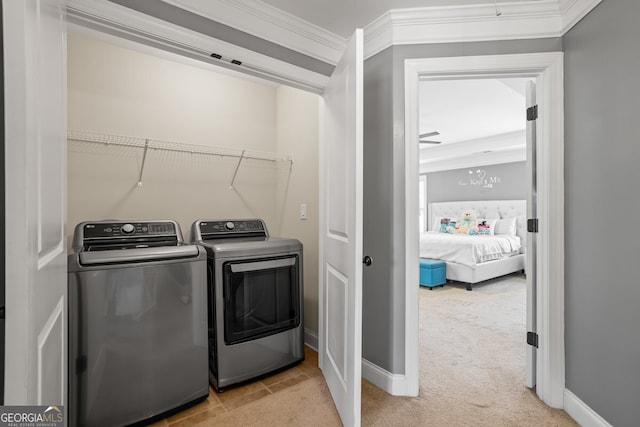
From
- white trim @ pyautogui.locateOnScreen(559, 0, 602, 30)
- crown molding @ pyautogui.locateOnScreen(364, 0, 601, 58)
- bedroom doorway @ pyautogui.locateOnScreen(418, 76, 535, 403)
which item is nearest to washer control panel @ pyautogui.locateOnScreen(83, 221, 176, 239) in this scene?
crown molding @ pyautogui.locateOnScreen(364, 0, 601, 58)

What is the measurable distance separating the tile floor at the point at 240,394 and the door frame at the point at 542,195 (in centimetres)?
76

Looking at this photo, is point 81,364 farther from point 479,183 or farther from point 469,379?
point 479,183

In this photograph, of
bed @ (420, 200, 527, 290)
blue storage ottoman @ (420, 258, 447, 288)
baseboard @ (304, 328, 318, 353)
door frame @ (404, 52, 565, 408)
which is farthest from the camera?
bed @ (420, 200, 527, 290)

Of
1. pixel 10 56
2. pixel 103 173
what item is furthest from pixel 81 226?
pixel 10 56

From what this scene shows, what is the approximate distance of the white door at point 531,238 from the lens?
78.4 inches

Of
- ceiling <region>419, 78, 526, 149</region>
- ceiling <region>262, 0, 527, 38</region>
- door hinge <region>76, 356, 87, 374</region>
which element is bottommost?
door hinge <region>76, 356, 87, 374</region>

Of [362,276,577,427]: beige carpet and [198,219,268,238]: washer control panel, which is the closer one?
[362,276,577,427]: beige carpet

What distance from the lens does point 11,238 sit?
0.62 metres

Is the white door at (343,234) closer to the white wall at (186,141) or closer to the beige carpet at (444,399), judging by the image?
the beige carpet at (444,399)

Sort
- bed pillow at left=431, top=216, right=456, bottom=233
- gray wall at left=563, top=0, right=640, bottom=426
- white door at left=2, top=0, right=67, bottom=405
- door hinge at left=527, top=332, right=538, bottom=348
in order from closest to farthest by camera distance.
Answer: white door at left=2, top=0, right=67, bottom=405, gray wall at left=563, top=0, right=640, bottom=426, door hinge at left=527, top=332, right=538, bottom=348, bed pillow at left=431, top=216, right=456, bottom=233

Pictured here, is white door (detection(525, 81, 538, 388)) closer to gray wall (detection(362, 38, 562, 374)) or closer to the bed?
gray wall (detection(362, 38, 562, 374))

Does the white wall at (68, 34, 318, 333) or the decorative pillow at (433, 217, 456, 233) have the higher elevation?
the white wall at (68, 34, 318, 333)

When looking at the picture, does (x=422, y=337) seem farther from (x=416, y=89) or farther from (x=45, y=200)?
(x=45, y=200)

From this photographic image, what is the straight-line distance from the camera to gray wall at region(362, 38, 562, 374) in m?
1.97
